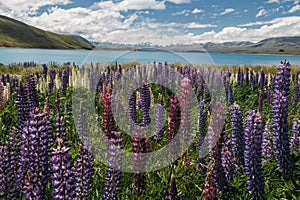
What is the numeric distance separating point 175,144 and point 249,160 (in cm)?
130

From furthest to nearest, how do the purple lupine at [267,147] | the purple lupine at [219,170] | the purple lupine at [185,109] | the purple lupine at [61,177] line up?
the purple lupine at [267,147] < the purple lupine at [185,109] < the purple lupine at [219,170] < the purple lupine at [61,177]

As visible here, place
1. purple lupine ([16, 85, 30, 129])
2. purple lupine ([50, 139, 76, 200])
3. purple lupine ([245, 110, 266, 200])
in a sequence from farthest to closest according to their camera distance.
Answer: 1. purple lupine ([16, 85, 30, 129])
2. purple lupine ([245, 110, 266, 200])
3. purple lupine ([50, 139, 76, 200])

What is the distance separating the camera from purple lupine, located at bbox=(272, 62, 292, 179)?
169 inches

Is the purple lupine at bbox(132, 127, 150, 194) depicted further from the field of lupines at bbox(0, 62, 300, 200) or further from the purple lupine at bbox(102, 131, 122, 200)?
the purple lupine at bbox(102, 131, 122, 200)

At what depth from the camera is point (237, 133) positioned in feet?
15.0

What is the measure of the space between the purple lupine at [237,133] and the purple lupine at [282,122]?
0.41 m

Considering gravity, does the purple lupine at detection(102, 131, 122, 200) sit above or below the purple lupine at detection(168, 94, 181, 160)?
below

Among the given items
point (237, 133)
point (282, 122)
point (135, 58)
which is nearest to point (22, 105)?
point (237, 133)

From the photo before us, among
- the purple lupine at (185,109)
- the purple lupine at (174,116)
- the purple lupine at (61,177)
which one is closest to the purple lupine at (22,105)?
the purple lupine at (174,116)

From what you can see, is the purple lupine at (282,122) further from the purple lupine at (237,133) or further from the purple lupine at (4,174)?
the purple lupine at (4,174)

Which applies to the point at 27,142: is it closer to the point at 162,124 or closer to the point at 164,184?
the point at 164,184

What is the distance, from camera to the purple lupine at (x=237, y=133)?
175 inches

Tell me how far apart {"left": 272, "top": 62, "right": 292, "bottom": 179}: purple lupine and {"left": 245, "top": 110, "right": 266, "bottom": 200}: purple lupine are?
0.68 metres

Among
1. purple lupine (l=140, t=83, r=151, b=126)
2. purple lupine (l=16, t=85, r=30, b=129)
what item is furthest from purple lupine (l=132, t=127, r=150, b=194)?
purple lupine (l=16, t=85, r=30, b=129)
